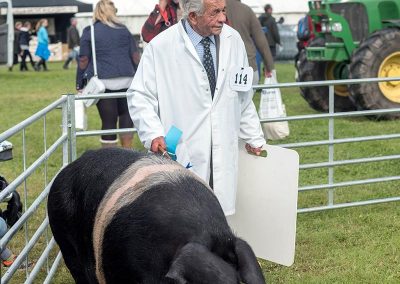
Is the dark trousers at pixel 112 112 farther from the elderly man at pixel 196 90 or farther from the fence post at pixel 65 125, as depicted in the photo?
the elderly man at pixel 196 90

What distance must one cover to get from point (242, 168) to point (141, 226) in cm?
159

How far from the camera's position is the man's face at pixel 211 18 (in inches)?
189

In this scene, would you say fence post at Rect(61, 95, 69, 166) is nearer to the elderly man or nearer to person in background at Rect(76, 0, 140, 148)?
the elderly man

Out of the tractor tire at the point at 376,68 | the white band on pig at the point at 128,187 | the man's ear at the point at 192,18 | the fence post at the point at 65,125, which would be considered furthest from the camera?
the tractor tire at the point at 376,68

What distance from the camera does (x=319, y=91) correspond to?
14.2 metres

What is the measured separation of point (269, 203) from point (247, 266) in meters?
1.81

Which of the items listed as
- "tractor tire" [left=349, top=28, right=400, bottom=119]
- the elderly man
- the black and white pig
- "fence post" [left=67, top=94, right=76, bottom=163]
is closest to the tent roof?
"tractor tire" [left=349, top=28, right=400, bottom=119]

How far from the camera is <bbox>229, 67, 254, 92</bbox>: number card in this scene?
16.3 feet

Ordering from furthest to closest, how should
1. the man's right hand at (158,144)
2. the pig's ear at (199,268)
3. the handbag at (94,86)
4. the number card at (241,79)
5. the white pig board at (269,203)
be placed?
the handbag at (94,86)
the white pig board at (269,203)
the number card at (241,79)
the man's right hand at (158,144)
the pig's ear at (199,268)

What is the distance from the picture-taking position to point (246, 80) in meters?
5.01

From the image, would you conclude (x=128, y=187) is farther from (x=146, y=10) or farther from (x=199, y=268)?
(x=146, y=10)

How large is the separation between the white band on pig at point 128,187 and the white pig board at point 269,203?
1.12 metres

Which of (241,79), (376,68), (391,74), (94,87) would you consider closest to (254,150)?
(241,79)

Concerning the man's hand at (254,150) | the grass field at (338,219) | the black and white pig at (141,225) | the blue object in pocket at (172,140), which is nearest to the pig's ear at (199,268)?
the black and white pig at (141,225)
